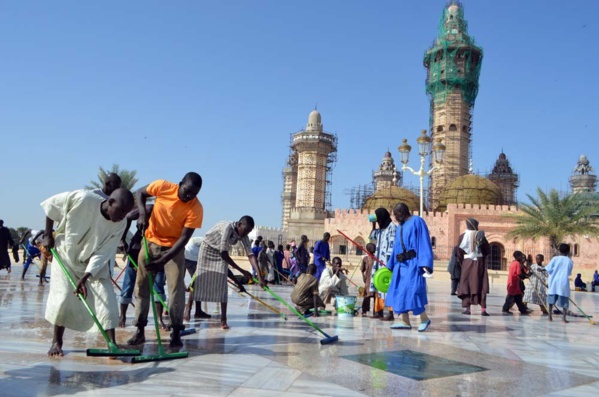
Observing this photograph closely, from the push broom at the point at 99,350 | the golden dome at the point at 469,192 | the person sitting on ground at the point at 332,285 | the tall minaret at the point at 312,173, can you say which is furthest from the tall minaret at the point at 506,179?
the push broom at the point at 99,350

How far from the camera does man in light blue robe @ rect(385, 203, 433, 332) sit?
602cm

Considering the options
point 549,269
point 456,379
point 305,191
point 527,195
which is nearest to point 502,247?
point 527,195

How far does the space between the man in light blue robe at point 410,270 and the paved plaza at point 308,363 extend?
276 millimetres

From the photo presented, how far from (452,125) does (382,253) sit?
44.6 meters

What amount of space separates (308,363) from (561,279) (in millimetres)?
5932

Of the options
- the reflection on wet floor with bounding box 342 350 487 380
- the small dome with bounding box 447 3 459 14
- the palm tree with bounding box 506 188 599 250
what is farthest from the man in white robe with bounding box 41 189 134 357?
the small dome with bounding box 447 3 459 14

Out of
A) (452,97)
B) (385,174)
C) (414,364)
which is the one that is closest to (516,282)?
(414,364)

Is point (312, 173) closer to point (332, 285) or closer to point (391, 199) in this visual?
point (391, 199)

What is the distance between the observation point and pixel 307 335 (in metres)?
5.33

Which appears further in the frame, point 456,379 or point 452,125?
point 452,125

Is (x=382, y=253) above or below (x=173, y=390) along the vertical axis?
above

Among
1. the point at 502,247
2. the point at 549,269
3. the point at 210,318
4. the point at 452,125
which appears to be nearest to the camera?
the point at 210,318

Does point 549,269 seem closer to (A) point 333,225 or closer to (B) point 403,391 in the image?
(B) point 403,391

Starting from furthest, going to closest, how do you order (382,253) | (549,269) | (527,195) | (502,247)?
(502,247), (527,195), (549,269), (382,253)
